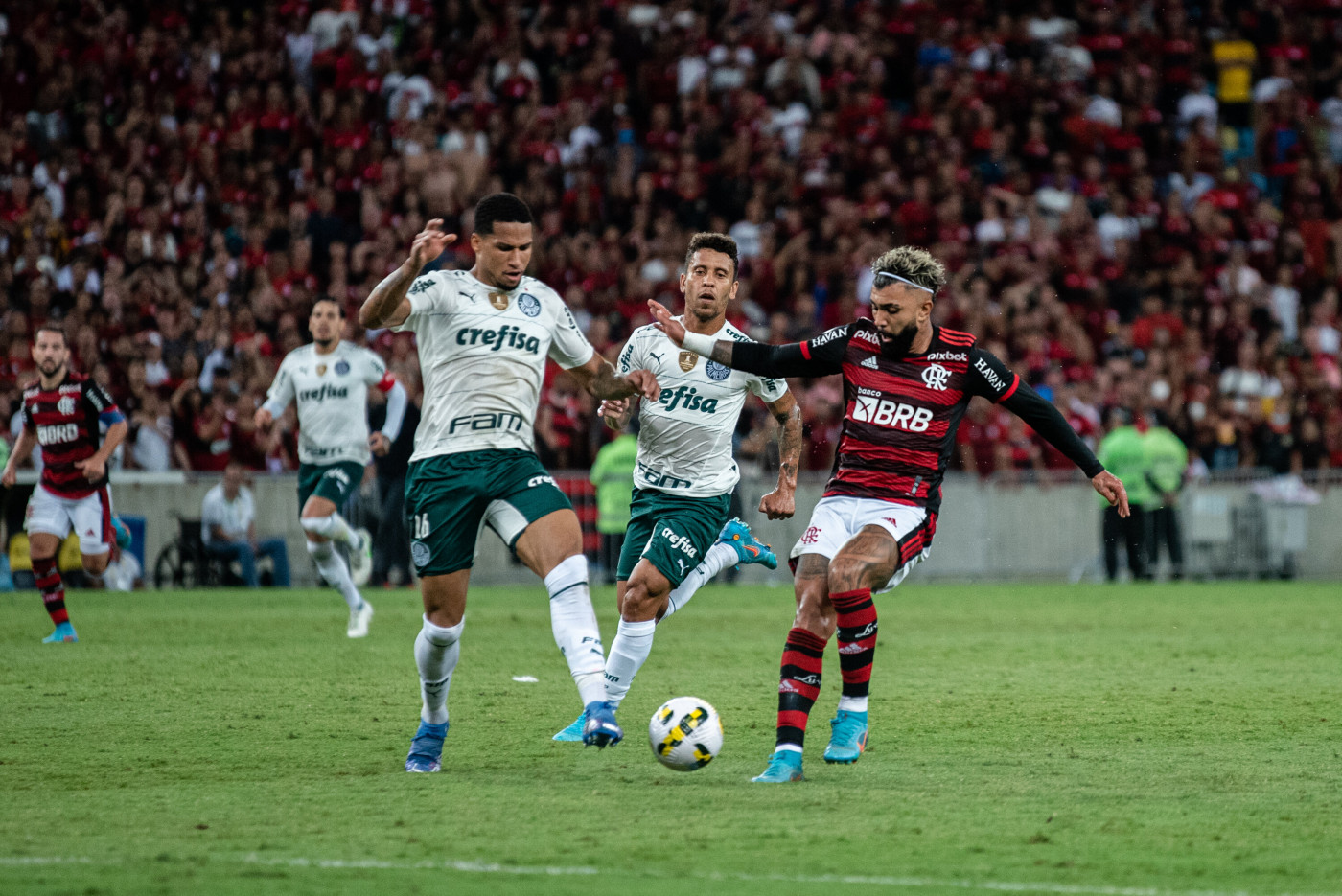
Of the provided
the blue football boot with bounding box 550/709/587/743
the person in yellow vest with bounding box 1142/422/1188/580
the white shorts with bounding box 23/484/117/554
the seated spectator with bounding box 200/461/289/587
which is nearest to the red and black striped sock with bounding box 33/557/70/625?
the white shorts with bounding box 23/484/117/554

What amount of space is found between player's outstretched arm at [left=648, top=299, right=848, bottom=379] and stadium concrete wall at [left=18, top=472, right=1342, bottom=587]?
12903mm

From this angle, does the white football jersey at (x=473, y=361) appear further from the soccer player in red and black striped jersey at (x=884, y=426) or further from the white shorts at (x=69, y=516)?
the white shorts at (x=69, y=516)

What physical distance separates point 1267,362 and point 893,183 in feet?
19.9

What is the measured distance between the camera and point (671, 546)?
8219mm

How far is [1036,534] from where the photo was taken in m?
22.2

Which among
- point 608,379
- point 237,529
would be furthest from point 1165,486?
point 608,379

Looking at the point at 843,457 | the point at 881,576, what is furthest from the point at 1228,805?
the point at 843,457

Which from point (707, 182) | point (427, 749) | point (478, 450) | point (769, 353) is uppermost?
point (707, 182)

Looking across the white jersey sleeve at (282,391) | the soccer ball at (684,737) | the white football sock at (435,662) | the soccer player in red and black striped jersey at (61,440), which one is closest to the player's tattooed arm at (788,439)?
the soccer ball at (684,737)

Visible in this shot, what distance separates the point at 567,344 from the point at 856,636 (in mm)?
1869

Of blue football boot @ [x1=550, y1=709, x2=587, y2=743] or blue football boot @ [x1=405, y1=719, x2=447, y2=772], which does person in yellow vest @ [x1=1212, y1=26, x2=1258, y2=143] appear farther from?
blue football boot @ [x1=405, y1=719, x2=447, y2=772]

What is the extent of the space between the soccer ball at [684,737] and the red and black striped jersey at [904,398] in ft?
4.43

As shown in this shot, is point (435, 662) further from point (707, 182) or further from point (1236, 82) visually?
point (1236, 82)

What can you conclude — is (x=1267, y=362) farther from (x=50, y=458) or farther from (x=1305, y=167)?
(x=50, y=458)
